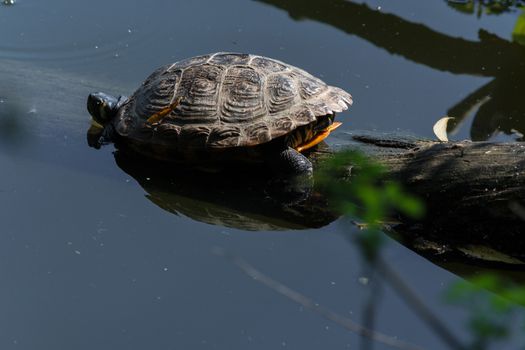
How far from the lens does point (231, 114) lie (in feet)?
14.5

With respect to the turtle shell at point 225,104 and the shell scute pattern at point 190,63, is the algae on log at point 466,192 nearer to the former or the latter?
the turtle shell at point 225,104

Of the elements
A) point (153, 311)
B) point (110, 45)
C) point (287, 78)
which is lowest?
point (153, 311)

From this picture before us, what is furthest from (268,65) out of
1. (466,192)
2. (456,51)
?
(456,51)

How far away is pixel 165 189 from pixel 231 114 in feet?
1.94

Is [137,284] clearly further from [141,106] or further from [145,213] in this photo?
[141,106]

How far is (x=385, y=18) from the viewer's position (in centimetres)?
694

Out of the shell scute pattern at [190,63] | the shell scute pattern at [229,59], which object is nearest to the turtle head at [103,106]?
the shell scute pattern at [190,63]

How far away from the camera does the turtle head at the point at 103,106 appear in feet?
15.8

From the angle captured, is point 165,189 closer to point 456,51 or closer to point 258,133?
point 258,133

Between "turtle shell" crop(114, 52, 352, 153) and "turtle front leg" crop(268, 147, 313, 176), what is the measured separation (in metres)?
0.11

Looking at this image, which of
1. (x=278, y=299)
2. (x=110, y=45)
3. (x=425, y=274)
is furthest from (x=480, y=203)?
(x=110, y=45)

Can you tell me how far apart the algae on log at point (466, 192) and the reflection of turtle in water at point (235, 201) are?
1.62 ft

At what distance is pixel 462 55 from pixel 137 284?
377 centimetres

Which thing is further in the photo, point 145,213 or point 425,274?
point 145,213
